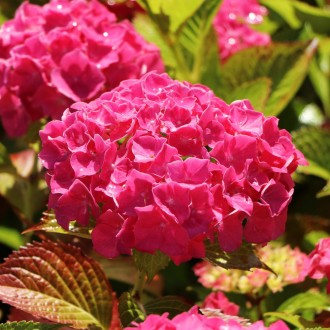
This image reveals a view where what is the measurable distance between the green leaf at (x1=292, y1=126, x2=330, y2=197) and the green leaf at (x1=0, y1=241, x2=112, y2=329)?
59 centimetres

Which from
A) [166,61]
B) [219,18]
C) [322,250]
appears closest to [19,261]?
[322,250]

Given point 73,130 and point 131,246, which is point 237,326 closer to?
point 131,246

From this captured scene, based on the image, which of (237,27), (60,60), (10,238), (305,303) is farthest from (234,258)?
(237,27)

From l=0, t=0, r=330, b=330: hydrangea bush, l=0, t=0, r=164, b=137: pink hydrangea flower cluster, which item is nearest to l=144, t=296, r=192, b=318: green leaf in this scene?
l=0, t=0, r=330, b=330: hydrangea bush

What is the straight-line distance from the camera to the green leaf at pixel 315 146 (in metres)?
1.62

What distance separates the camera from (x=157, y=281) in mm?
1546

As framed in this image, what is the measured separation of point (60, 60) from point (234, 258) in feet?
1.51

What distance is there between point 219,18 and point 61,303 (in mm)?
910

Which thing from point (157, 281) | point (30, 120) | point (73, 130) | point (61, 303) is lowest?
point (157, 281)

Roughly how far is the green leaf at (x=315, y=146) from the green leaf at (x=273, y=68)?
0.23 ft

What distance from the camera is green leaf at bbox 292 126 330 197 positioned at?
1625 millimetres

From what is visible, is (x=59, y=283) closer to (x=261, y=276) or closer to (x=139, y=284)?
(x=139, y=284)

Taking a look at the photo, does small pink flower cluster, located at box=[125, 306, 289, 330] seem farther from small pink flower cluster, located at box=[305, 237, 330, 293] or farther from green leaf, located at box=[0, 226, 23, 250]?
green leaf, located at box=[0, 226, 23, 250]

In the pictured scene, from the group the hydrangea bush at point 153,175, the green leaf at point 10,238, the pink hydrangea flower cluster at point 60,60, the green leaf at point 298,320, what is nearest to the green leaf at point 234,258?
the hydrangea bush at point 153,175
